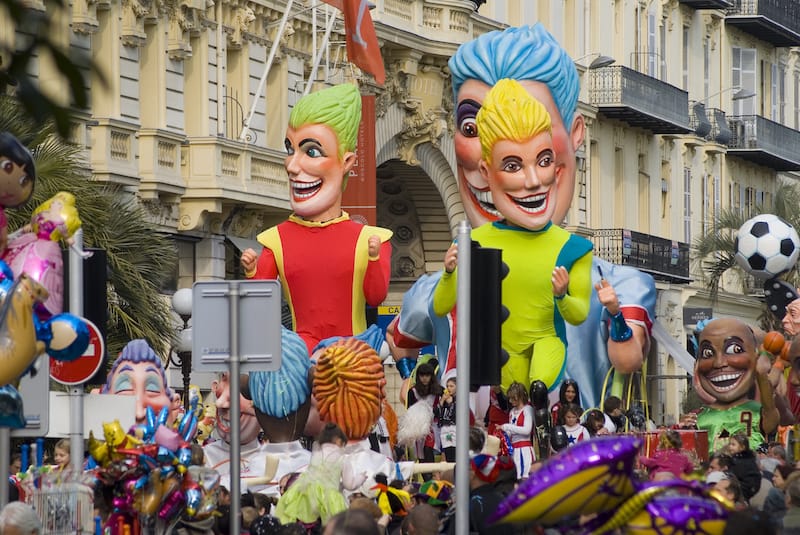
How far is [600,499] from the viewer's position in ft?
23.6

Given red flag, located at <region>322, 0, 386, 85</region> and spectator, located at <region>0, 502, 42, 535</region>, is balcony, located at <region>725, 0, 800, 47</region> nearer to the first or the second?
red flag, located at <region>322, 0, 386, 85</region>

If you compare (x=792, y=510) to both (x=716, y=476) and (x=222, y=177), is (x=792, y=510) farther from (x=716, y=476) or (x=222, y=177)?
(x=222, y=177)

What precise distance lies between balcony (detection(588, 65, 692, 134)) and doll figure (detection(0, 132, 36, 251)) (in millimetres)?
41191

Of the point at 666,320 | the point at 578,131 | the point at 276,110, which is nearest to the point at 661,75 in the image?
the point at 666,320

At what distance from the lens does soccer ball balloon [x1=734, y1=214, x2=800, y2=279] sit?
71.8ft

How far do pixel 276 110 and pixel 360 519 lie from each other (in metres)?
30.1

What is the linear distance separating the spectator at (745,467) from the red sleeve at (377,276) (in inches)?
128

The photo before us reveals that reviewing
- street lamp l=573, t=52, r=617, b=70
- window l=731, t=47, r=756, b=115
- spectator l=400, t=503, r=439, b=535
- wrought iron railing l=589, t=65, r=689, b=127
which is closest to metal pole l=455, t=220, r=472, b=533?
spectator l=400, t=503, r=439, b=535

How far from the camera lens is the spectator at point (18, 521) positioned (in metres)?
8.81

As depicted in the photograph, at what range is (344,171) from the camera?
18.0 metres

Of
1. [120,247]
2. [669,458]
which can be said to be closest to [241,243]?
[120,247]

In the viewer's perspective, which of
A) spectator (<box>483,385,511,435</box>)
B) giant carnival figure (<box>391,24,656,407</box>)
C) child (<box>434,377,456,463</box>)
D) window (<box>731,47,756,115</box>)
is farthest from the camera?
window (<box>731,47,756,115</box>)

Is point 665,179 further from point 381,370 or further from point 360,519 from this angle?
point 360,519

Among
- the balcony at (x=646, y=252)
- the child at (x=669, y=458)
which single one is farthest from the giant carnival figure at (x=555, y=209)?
the balcony at (x=646, y=252)
